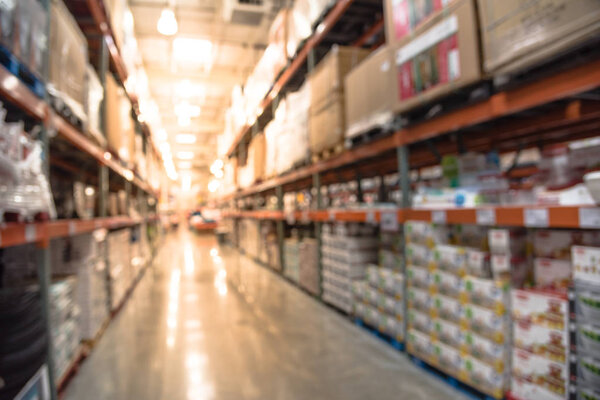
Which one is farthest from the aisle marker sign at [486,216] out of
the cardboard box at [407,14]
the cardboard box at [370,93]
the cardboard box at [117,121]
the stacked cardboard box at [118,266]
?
the stacked cardboard box at [118,266]

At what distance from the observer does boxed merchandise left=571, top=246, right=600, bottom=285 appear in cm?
152

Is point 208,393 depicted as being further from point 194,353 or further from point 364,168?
point 364,168

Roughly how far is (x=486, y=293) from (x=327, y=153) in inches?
93.2

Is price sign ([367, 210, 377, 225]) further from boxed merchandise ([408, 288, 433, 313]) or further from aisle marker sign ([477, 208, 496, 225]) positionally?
aisle marker sign ([477, 208, 496, 225])

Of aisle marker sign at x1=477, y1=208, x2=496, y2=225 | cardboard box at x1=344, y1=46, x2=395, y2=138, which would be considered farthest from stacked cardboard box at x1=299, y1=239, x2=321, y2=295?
aisle marker sign at x1=477, y1=208, x2=496, y2=225


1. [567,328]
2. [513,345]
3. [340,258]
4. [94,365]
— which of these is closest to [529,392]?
[513,345]

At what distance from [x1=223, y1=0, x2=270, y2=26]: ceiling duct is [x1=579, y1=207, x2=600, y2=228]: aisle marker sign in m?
6.67

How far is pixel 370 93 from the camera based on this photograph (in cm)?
303

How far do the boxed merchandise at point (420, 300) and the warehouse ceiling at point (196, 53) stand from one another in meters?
6.23

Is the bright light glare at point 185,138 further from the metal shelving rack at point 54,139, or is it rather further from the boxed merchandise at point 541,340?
the boxed merchandise at point 541,340

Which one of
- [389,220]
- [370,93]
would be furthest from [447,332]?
[370,93]

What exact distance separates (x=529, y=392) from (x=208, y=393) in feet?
6.03

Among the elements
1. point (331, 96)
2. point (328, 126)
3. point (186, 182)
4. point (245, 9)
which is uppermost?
point (245, 9)

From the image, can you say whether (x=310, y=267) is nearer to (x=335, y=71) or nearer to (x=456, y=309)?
(x=335, y=71)
